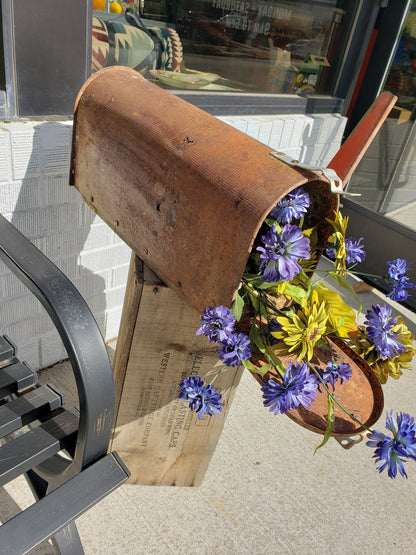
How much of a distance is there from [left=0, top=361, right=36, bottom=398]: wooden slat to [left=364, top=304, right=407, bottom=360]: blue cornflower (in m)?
0.79

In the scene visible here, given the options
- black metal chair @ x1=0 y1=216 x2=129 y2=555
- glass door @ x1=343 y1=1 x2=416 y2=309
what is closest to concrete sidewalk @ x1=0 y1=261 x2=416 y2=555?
black metal chair @ x1=0 y1=216 x2=129 y2=555

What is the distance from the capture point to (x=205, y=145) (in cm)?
93

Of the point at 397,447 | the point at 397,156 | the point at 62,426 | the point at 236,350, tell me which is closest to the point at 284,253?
the point at 236,350

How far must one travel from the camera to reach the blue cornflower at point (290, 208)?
829mm

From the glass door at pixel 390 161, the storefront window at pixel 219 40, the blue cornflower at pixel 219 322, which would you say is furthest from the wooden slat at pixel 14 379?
the glass door at pixel 390 161

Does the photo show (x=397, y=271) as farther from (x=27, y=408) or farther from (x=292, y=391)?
(x=27, y=408)

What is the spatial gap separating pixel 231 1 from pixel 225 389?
5.63ft

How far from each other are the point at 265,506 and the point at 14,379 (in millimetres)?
991

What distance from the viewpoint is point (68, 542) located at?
1.21 meters

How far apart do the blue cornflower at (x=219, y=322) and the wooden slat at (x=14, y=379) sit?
20.3 inches

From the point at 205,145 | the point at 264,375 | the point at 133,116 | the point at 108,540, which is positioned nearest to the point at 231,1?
the point at 133,116

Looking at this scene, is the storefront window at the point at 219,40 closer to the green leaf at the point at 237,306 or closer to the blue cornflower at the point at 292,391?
the green leaf at the point at 237,306

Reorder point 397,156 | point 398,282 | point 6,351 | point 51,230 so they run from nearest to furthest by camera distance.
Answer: point 398,282
point 6,351
point 51,230
point 397,156

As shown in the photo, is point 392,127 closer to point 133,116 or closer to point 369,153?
point 369,153
